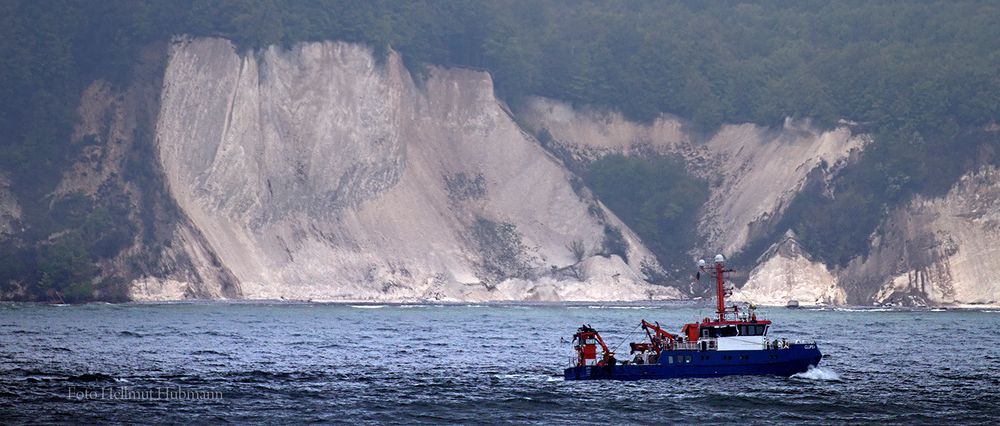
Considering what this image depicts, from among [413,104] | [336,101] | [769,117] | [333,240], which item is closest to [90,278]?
[333,240]

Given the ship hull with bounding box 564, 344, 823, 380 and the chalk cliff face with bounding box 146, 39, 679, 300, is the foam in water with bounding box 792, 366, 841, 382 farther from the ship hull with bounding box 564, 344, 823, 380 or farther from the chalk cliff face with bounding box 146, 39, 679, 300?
the chalk cliff face with bounding box 146, 39, 679, 300

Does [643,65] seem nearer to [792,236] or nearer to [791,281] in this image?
[792,236]

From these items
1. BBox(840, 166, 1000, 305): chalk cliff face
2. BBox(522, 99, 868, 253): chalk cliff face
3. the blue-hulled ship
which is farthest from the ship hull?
BBox(522, 99, 868, 253): chalk cliff face

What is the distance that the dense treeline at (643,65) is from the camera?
157 m

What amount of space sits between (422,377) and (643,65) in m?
126

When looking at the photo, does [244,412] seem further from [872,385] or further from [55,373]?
[872,385]

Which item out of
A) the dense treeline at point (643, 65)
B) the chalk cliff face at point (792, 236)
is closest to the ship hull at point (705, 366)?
the dense treeline at point (643, 65)

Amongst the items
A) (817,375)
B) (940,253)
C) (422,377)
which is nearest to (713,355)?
(817,375)

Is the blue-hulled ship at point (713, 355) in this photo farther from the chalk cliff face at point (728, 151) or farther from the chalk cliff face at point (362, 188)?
the chalk cliff face at point (728, 151)

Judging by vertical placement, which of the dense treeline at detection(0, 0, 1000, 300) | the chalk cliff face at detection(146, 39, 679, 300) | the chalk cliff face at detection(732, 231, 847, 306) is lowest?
the chalk cliff face at detection(732, 231, 847, 306)

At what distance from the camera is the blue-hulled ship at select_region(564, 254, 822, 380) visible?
68750 millimetres

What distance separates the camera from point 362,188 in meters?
162

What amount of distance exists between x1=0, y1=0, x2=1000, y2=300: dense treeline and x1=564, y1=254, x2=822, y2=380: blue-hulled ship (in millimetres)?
81258

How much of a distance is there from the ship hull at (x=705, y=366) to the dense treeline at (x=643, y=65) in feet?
267
